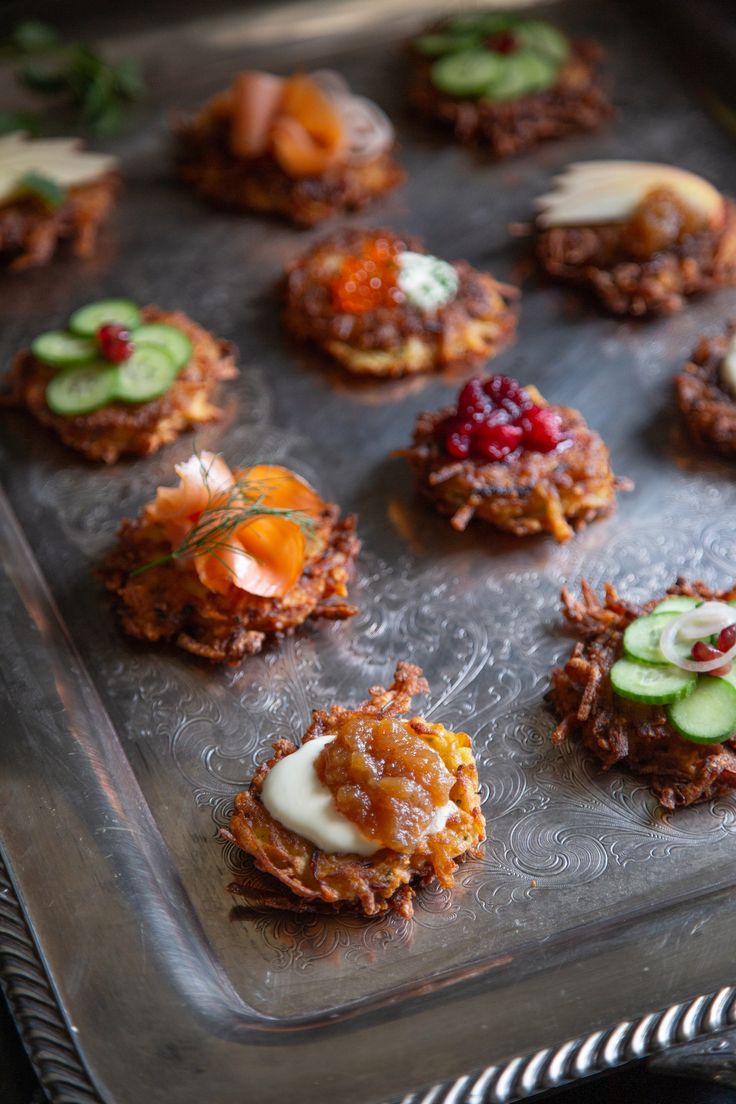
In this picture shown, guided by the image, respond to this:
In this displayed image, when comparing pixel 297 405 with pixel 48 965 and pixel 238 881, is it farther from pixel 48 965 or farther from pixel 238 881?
pixel 48 965

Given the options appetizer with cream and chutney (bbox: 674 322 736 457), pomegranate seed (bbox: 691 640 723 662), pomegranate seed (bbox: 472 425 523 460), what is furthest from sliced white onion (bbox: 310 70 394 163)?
pomegranate seed (bbox: 691 640 723 662)

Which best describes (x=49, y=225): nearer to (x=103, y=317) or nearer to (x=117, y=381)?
(x=103, y=317)

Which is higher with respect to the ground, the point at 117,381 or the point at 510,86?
the point at 510,86

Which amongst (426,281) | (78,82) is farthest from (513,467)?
(78,82)

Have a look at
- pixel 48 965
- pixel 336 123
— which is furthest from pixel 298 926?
pixel 336 123

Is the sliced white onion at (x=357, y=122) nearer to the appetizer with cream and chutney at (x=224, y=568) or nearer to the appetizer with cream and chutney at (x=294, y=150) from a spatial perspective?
the appetizer with cream and chutney at (x=294, y=150)

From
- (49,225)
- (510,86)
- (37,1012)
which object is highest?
(510,86)

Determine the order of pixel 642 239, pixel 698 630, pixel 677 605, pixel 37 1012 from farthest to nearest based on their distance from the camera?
pixel 642 239
pixel 677 605
pixel 698 630
pixel 37 1012
